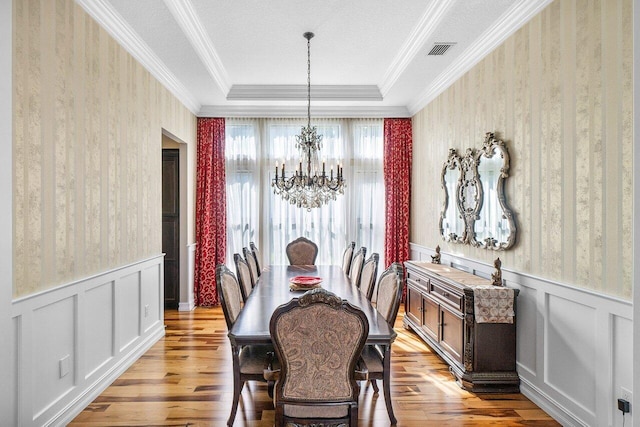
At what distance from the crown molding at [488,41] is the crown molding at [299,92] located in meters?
0.90

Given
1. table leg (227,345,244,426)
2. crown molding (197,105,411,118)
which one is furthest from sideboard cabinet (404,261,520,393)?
crown molding (197,105,411,118)

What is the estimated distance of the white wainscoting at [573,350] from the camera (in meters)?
2.15

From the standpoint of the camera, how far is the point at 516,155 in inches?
122

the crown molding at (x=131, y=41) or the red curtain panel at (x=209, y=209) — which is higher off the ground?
the crown molding at (x=131, y=41)

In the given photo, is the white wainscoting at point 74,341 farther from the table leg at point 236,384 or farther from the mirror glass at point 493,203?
the mirror glass at point 493,203

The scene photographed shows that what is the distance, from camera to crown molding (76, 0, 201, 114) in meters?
2.90

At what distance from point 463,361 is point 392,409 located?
0.81m

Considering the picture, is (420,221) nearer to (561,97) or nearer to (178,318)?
(561,97)

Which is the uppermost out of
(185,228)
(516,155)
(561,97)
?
(561,97)

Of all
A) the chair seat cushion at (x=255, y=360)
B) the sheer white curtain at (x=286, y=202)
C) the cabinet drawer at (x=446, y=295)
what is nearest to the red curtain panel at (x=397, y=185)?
the sheer white curtain at (x=286, y=202)

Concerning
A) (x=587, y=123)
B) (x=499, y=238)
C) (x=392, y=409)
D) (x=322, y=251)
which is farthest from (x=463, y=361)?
(x=322, y=251)

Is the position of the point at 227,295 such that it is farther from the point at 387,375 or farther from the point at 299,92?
the point at 299,92

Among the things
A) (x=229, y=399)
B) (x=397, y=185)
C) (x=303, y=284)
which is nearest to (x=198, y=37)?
(x=303, y=284)

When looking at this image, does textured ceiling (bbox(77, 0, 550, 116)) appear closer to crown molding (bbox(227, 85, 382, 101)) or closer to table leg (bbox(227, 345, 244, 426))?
crown molding (bbox(227, 85, 382, 101))
